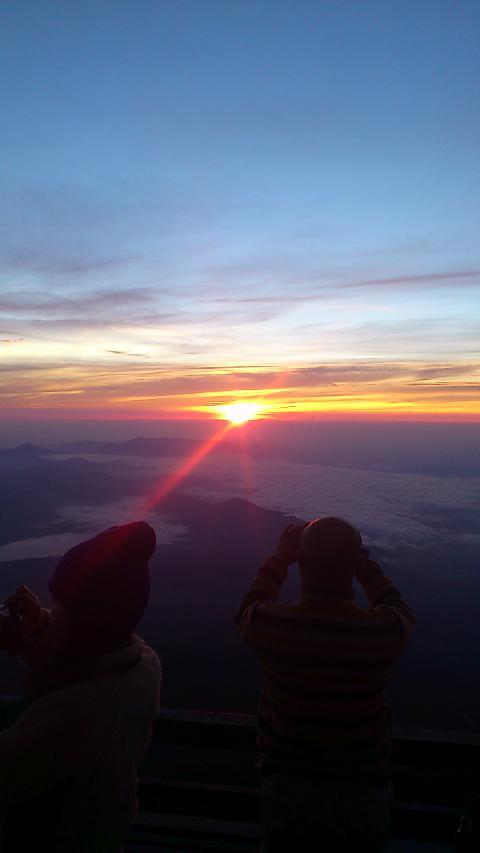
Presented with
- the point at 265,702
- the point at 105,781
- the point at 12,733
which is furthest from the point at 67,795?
the point at 265,702

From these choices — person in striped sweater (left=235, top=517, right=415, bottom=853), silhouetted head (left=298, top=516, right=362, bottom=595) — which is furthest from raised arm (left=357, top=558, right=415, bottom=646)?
silhouetted head (left=298, top=516, right=362, bottom=595)

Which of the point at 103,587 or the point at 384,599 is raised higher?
the point at 103,587

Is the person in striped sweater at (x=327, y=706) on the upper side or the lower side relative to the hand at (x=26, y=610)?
lower

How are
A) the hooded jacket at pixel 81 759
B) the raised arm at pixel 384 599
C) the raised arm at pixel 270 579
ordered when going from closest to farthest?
the hooded jacket at pixel 81 759 → the raised arm at pixel 384 599 → the raised arm at pixel 270 579

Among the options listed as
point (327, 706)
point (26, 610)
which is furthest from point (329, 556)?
point (26, 610)

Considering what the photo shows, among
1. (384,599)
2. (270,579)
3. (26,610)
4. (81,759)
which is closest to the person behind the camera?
(81,759)

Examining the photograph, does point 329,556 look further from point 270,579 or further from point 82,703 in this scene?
point 82,703

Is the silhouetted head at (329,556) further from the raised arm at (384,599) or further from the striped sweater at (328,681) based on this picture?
the raised arm at (384,599)

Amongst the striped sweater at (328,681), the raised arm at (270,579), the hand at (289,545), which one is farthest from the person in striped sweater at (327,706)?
the hand at (289,545)
